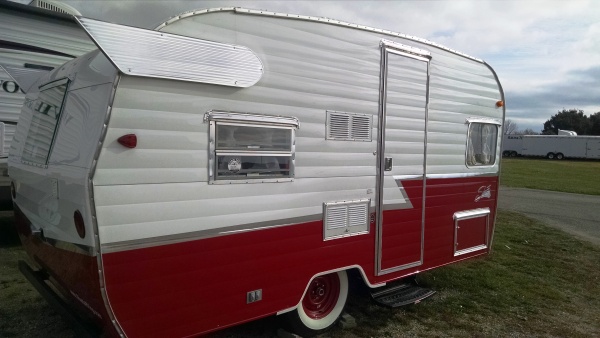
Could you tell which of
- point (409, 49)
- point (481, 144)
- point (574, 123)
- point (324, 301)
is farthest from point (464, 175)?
point (574, 123)

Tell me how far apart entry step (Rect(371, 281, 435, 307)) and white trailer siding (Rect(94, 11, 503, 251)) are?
4.10ft

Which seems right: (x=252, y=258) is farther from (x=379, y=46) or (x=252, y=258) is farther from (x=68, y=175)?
(x=379, y=46)

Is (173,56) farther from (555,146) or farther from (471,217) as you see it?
(555,146)

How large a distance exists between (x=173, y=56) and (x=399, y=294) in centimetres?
377

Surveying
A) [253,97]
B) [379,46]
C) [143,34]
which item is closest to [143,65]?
[143,34]

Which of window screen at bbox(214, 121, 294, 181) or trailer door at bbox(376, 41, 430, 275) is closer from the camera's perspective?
window screen at bbox(214, 121, 294, 181)

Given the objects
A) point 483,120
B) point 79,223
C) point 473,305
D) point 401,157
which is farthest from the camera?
point 483,120

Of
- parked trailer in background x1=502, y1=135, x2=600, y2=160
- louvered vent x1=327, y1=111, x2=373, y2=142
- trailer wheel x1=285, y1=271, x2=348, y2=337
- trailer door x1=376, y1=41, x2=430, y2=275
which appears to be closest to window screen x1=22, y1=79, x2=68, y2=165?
louvered vent x1=327, y1=111, x2=373, y2=142

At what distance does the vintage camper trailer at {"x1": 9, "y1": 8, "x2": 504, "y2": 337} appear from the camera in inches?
120

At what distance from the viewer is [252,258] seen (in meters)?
3.76

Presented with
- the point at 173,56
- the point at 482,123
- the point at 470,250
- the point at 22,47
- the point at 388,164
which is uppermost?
the point at 22,47

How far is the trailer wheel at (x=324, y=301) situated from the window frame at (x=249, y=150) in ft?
4.36

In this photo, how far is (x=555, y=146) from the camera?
48.4 metres

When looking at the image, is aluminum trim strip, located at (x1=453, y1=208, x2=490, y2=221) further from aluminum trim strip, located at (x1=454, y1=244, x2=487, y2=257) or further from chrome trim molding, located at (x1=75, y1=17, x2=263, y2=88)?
chrome trim molding, located at (x1=75, y1=17, x2=263, y2=88)
